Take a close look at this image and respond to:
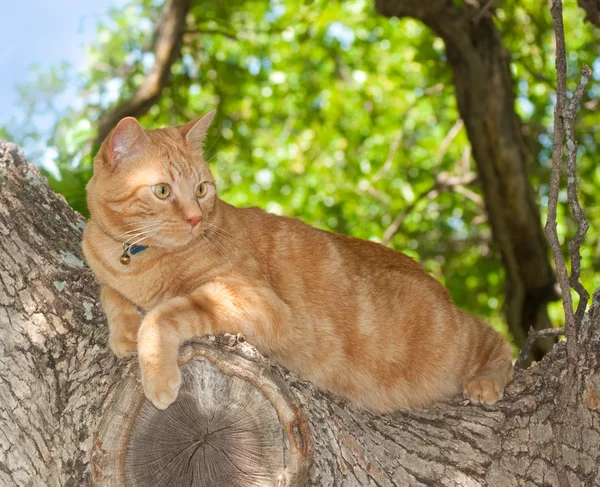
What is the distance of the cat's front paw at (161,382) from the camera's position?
2.03m

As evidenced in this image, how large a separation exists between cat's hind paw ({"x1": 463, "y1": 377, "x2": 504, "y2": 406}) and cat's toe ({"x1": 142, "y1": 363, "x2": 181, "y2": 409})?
123 cm

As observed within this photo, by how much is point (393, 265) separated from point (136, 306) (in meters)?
1.26

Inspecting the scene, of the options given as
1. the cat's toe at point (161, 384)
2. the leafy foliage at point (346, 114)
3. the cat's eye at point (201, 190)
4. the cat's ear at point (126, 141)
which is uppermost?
the cat's ear at point (126, 141)

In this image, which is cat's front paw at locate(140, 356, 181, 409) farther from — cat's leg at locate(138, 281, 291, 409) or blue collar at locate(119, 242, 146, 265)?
blue collar at locate(119, 242, 146, 265)

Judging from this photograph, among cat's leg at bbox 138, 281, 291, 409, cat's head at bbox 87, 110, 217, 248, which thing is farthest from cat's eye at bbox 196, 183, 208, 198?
cat's leg at bbox 138, 281, 291, 409

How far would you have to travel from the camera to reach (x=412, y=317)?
306 cm

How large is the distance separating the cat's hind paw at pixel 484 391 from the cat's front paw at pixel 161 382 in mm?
1226

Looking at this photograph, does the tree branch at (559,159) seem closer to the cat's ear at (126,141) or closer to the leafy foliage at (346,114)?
the cat's ear at (126,141)

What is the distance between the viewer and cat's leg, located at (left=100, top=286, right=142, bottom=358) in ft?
7.64

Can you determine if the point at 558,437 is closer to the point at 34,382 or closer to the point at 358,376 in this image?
the point at 358,376

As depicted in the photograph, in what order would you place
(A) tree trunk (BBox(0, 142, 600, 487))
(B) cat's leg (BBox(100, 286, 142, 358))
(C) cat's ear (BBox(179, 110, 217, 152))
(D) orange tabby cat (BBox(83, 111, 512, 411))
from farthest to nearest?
(C) cat's ear (BBox(179, 110, 217, 152)) → (D) orange tabby cat (BBox(83, 111, 512, 411)) → (B) cat's leg (BBox(100, 286, 142, 358)) → (A) tree trunk (BBox(0, 142, 600, 487))

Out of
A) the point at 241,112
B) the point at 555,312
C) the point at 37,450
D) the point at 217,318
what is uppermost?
the point at 217,318

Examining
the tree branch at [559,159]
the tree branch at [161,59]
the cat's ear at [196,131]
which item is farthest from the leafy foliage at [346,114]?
the tree branch at [559,159]

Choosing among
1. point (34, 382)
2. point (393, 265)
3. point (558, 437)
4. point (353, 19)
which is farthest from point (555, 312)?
point (34, 382)
